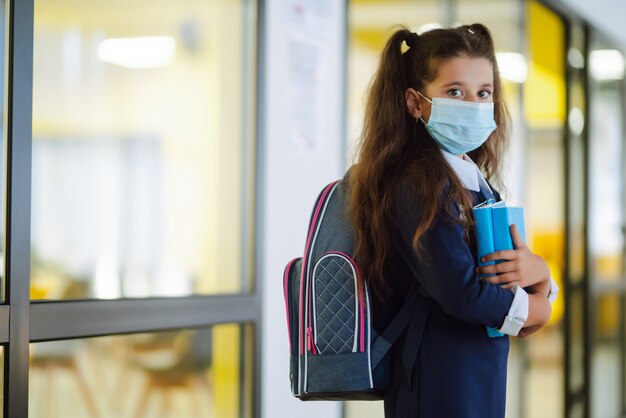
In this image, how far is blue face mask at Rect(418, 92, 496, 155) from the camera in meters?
1.61

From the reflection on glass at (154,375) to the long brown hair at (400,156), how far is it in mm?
976

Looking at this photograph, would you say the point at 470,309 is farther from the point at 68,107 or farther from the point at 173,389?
the point at 68,107

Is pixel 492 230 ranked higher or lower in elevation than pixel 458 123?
lower

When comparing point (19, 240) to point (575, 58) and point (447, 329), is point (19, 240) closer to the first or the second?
point (447, 329)

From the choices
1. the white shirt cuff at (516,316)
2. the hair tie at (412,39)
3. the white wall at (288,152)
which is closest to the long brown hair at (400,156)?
the hair tie at (412,39)

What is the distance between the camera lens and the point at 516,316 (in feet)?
4.98

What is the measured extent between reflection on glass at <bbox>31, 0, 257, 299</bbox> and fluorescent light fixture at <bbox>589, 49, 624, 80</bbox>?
2729 mm

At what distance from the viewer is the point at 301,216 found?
2.58 meters

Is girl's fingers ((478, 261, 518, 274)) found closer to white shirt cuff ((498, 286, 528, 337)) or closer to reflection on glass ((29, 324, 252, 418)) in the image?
white shirt cuff ((498, 286, 528, 337))

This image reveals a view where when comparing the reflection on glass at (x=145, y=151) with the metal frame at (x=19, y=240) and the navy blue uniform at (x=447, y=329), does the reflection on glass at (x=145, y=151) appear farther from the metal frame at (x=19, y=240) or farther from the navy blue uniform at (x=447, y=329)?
the navy blue uniform at (x=447, y=329)

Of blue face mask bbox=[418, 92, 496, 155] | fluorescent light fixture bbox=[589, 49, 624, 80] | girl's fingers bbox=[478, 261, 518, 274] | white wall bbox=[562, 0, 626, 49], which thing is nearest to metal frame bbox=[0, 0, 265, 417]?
blue face mask bbox=[418, 92, 496, 155]

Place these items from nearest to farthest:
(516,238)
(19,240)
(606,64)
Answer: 1. (516,238)
2. (19,240)
3. (606,64)

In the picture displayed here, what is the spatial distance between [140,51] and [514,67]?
1.75 meters

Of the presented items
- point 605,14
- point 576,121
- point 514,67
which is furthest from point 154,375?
point 605,14
